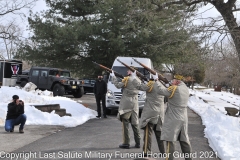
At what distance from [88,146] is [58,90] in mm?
14987

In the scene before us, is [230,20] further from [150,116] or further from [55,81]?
[55,81]

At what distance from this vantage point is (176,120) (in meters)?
6.11

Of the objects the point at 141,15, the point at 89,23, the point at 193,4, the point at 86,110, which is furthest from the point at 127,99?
the point at 89,23

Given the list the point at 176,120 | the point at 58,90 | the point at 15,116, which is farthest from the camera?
the point at 58,90

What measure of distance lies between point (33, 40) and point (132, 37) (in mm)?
8857

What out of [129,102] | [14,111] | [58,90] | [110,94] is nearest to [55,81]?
[58,90]

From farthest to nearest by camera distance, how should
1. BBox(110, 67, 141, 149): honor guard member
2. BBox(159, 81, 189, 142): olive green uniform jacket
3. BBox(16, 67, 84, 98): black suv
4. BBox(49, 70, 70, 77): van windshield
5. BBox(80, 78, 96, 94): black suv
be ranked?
1. BBox(80, 78, 96, 94): black suv
2. BBox(49, 70, 70, 77): van windshield
3. BBox(16, 67, 84, 98): black suv
4. BBox(110, 67, 141, 149): honor guard member
5. BBox(159, 81, 189, 142): olive green uniform jacket

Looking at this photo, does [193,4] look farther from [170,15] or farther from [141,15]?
[141,15]

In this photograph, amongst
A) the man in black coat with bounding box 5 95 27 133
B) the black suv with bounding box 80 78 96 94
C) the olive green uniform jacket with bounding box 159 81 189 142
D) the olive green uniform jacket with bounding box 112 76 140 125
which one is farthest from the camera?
the black suv with bounding box 80 78 96 94

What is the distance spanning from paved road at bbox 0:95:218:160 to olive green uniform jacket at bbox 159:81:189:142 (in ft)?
4.57

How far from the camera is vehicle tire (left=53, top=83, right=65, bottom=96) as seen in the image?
74.4 ft

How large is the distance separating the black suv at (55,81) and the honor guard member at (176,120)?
676 inches

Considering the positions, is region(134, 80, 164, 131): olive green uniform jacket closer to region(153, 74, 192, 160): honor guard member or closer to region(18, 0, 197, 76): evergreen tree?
region(153, 74, 192, 160): honor guard member

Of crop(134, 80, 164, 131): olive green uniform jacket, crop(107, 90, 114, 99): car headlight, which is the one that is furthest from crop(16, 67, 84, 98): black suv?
crop(134, 80, 164, 131): olive green uniform jacket
